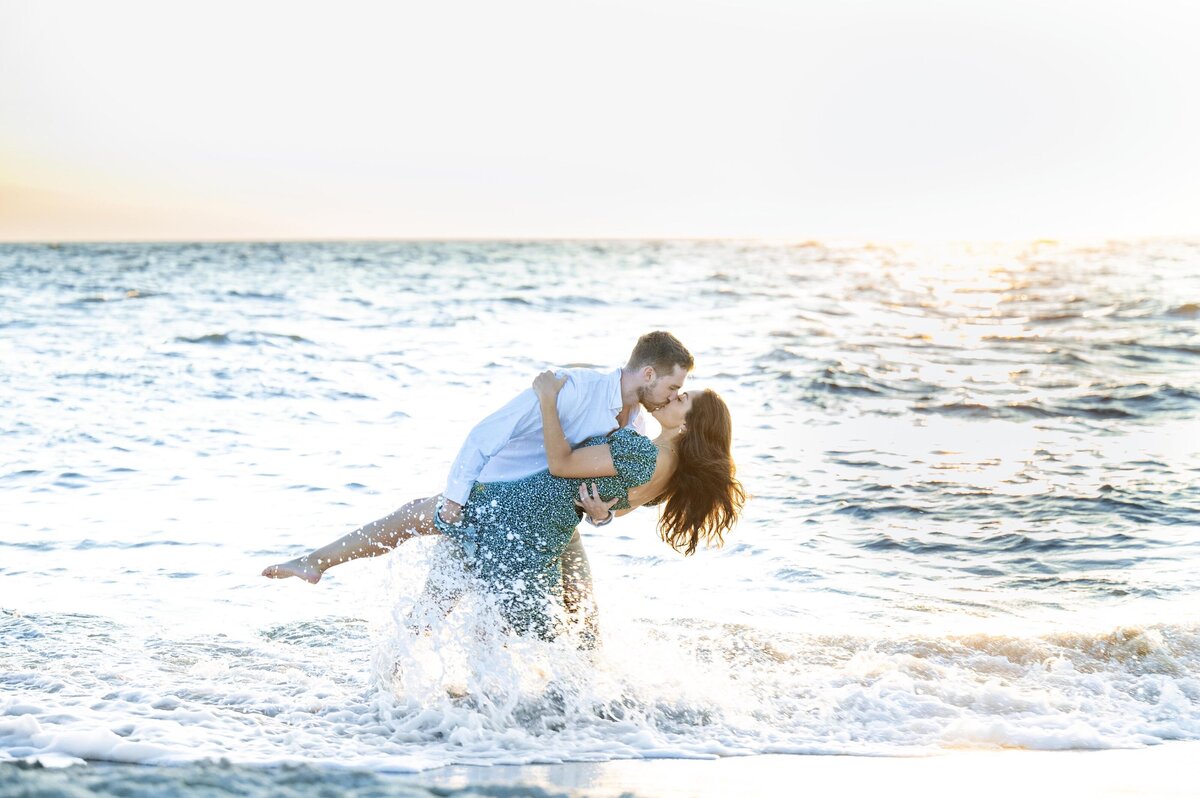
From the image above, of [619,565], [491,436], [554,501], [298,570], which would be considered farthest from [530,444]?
[619,565]

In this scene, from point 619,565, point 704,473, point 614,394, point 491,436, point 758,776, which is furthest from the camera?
point 619,565

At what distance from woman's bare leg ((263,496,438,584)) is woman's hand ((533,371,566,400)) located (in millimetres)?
816

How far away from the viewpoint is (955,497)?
10289 millimetres

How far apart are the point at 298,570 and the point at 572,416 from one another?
157 centimetres

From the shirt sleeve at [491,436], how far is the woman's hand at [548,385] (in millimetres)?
100

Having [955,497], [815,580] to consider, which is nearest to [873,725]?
[815,580]

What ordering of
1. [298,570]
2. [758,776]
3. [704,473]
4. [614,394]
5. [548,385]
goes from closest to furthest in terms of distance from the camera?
[758,776]
[548,385]
[614,394]
[704,473]
[298,570]

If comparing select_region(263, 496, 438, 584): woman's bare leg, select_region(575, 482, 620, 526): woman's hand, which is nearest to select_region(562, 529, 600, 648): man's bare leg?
select_region(575, 482, 620, 526): woman's hand

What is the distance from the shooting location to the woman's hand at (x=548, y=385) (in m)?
4.98

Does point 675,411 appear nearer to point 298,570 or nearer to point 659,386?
point 659,386

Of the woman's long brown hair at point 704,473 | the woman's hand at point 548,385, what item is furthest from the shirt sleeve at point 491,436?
the woman's long brown hair at point 704,473

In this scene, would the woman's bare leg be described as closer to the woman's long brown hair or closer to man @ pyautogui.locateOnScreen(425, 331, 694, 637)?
man @ pyautogui.locateOnScreen(425, 331, 694, 637)

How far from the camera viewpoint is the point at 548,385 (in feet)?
16.4

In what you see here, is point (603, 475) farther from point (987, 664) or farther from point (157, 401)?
point (157, 401)
